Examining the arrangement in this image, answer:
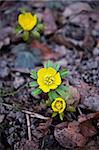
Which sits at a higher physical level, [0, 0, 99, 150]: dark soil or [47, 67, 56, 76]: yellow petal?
[47, 67, 56, 76]: yellow petal

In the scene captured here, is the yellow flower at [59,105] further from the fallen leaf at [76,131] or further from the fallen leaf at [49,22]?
the fallen leaf at [49,22]

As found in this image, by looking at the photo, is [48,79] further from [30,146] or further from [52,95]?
[30,146]

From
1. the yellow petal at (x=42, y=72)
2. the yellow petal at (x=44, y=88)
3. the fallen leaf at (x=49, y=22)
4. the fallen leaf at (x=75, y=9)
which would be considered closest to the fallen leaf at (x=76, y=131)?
the yellow petal at (x=44, y=88)

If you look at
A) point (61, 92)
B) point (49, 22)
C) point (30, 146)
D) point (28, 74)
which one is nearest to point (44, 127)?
point (30, 146)

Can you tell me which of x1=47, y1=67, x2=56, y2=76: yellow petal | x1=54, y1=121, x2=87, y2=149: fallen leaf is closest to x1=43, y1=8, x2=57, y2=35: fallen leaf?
x1=47, y1=67, x2=56, y2=76: yellow petal

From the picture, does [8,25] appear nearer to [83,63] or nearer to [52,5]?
[52,5]

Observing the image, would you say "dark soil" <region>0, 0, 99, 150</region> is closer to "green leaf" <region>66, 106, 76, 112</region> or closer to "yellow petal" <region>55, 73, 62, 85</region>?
"green leaf" <region>66, 106, 76, 112</region>
